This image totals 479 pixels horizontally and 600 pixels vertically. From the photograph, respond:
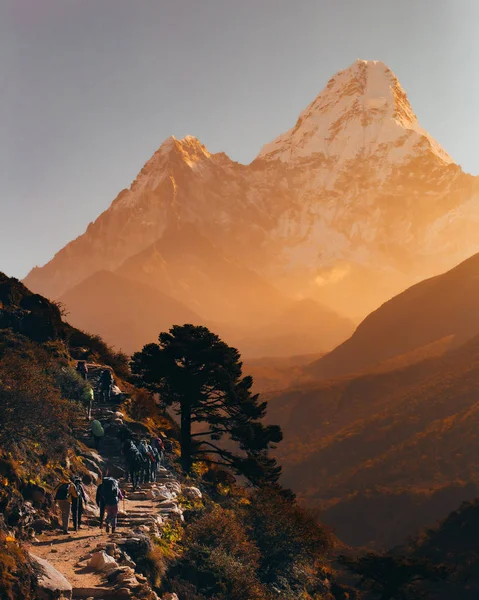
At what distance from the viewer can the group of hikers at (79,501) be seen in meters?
18.0

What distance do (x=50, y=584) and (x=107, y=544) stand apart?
4223 millimetres

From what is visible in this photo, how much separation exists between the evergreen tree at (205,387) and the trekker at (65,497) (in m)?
12.5

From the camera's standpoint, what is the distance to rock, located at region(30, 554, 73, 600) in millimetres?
12336

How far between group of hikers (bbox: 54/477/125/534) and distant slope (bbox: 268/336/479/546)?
2913 inches

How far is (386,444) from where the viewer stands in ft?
381

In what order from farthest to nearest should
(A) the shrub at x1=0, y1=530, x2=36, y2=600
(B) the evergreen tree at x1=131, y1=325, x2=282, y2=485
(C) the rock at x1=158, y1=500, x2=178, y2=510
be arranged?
(B) the evergreen tree at x1=131, y1=325, x2=282, y2=485 → (C) the rock at x1=158, y1=500, x2=178, y2=510 → (A) the shrub at x1=0, y1=530, x2=36, y2=600

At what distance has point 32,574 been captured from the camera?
11.9 meters

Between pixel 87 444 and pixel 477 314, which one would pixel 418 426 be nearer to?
pixel 477 314

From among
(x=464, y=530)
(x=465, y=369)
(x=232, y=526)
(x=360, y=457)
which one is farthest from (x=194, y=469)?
(x=465, y=369)

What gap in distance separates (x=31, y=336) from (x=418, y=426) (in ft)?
329

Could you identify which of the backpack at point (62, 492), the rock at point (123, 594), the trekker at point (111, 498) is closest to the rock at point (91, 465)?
the trekker at point (111, 498)

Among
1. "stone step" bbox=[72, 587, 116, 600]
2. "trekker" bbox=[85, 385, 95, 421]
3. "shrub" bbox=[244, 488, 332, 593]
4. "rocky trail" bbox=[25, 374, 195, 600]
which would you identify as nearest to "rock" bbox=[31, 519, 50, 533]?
"rocky trail" bbox=[25, 374, 195, 600]

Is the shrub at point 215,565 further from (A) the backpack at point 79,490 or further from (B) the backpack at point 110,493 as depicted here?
(A) the backpack at point 79,490

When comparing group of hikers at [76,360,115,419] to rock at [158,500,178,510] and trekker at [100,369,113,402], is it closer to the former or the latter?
trekker at [100,369,113,402]
